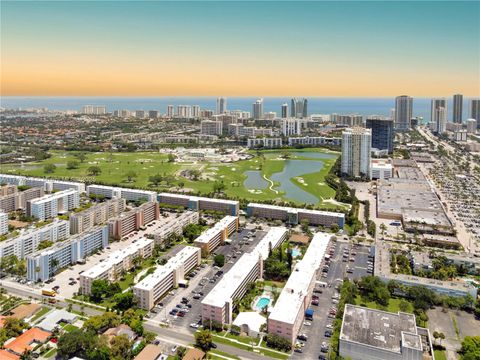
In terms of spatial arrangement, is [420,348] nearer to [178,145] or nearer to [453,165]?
Answer: [453,165]

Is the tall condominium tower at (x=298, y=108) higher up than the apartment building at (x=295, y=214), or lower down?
higher up

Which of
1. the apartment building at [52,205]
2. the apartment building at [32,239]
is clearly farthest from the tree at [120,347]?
the apartment building at [52,205]

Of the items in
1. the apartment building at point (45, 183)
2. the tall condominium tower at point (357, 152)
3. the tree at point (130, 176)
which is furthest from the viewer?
the tall condominium tower at point (357, 152)

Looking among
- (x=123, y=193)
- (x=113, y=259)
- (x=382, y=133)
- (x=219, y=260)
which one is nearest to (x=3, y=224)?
(x=123, y=193)

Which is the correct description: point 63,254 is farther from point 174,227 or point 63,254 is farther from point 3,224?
point 3,224

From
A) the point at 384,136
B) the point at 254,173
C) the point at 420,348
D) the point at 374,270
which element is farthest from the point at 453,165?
the point at 420,348

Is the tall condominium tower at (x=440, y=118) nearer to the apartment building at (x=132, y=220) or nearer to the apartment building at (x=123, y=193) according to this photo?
the apartment building at (x=123, y=193)
